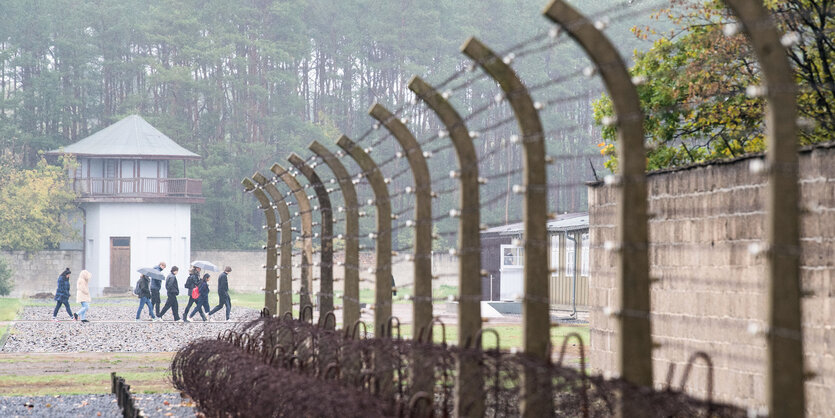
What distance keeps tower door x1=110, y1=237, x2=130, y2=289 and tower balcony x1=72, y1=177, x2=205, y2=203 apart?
7.09 ft

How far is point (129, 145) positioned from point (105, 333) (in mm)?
33568

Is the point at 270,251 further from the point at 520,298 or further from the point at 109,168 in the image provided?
the point at 109,168

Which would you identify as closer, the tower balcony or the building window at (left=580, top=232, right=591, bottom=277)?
the building window at (left=580, top=232, right=591, bottom=277)

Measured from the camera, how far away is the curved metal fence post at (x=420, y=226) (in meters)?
8.80

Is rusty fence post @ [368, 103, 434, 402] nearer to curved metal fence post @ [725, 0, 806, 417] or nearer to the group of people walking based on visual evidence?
curved metal fence post @ [725, 0, 806, 417]

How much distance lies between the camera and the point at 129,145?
5966 centimetres

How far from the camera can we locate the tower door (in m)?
58.0

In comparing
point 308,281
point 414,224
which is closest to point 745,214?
point 414,224

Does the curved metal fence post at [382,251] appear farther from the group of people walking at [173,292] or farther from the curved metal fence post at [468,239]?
the group of people walking at [173,292]

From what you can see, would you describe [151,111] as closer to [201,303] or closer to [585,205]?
[585,205]

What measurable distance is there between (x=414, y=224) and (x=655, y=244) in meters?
2.76

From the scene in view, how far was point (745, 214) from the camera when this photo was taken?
9070mm

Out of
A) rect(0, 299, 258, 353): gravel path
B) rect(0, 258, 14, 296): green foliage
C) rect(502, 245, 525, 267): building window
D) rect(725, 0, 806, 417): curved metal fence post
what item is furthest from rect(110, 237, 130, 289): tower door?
rect(725, 0, 806, 417): curved metal fence post

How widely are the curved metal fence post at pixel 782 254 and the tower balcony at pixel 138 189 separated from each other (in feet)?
182
